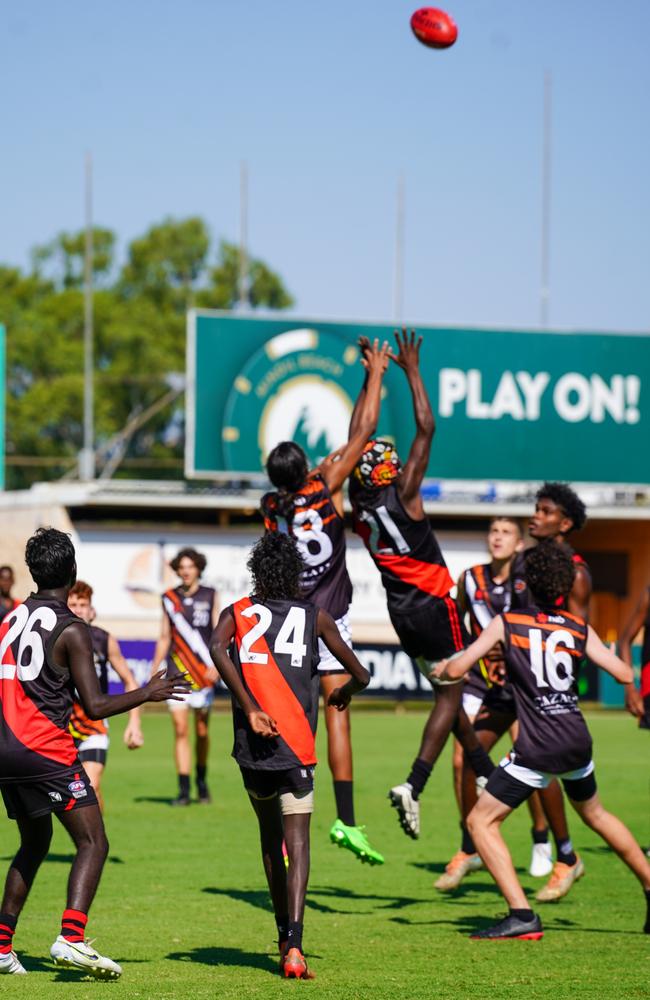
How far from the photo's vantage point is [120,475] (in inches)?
2456

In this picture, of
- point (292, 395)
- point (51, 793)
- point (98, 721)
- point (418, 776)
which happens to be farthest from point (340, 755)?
point (292, 395)

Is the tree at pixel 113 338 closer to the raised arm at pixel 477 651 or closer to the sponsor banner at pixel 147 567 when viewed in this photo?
the sponsor banner at pixel 147 567

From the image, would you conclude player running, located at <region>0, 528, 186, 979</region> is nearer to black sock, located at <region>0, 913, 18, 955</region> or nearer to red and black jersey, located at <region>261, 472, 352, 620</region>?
black sock, located at <region>0, 913, 18, 955</region>

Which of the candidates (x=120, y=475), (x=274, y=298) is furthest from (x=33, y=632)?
(x=274, y=298)

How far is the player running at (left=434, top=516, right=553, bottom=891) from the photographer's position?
1074 centimetres

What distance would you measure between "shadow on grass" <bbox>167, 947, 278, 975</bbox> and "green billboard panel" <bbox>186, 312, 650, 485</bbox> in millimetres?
23045

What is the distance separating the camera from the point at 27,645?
23.0ft

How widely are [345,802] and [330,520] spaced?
5.49ft

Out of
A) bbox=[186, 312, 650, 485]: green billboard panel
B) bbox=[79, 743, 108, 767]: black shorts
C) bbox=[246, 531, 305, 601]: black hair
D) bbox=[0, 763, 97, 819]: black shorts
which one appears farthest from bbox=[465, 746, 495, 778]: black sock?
bbox=[186, 312, 650, 485]: green billboard panel

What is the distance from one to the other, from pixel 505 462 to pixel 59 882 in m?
22.9

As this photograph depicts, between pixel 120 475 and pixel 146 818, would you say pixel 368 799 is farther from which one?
pixel 120 475

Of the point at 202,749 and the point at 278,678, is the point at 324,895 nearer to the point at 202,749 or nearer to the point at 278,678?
the point at 278,678

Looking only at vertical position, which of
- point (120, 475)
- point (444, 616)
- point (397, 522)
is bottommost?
point (120, 475)

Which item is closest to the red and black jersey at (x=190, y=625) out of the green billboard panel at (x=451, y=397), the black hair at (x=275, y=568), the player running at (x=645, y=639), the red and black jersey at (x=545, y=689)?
the player running at (x=645, y=639)
